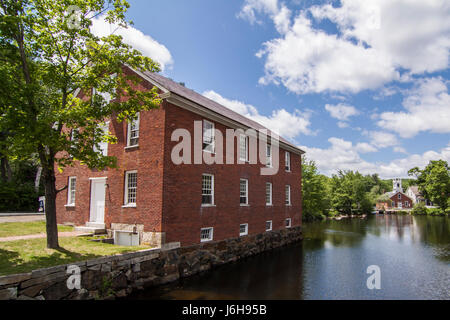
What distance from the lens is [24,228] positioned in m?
14.1

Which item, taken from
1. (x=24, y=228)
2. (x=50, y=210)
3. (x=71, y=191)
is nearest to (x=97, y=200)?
(x=71, y=191)

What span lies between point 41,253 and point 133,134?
6797 millimetres

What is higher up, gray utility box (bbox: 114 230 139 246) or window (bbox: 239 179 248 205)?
window (bbox: 239 179 248 205)

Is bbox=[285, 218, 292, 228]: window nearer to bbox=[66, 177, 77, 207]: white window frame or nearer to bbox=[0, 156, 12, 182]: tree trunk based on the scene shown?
bbox=[66, 177, 77, 207]: white window frame

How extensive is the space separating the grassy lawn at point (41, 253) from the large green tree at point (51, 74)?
692mm

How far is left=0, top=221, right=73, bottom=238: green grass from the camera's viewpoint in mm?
12552

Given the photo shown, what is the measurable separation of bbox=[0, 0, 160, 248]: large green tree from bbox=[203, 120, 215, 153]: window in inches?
173

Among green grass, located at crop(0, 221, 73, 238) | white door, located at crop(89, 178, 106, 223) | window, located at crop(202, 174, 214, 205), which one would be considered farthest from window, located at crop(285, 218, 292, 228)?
green grass, located at crop(0, 221, 73, 238)

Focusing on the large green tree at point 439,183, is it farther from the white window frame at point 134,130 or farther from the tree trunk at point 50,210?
the tree trunk at point 50,210

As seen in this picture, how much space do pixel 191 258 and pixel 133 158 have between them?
5.80 meters

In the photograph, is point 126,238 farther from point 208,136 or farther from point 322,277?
point 322,277

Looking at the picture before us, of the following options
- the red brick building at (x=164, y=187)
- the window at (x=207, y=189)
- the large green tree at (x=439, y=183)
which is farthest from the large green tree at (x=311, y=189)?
the large green tree at (x=439, y=183)

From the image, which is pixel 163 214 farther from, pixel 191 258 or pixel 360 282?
pixel 360 282
